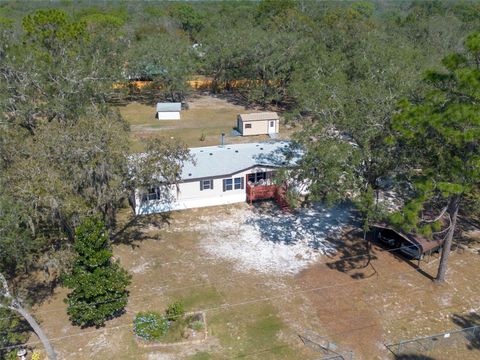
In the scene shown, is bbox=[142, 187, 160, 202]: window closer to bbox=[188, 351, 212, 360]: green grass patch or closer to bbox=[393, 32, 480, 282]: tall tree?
bbox=[188, 351, 212, 360]: green grass patch

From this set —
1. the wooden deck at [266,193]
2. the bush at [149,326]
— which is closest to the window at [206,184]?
the wooden deck at [266,193]

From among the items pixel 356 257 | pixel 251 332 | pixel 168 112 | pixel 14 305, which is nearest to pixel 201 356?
pixel 251 332

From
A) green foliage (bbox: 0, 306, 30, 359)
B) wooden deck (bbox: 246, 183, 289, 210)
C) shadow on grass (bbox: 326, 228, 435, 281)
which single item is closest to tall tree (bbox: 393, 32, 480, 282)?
shadow on grass (bbox: 326, 228, 435, 281)

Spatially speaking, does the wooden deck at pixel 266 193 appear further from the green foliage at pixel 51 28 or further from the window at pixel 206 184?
the green foliage at pixel 51 28

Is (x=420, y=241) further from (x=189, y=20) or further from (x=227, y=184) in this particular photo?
(x=189, y=20)

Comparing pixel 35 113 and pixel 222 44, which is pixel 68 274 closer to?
pixel 35 113

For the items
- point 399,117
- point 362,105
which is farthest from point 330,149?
point 399,117
